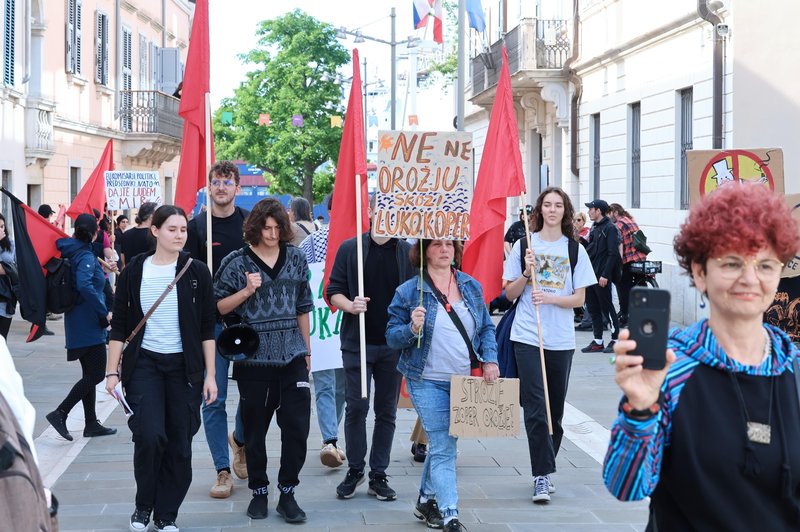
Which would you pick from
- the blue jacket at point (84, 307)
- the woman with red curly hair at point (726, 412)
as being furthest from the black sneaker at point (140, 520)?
the woman with red curly hair at point (726, 412)

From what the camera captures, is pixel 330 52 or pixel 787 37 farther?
pixel 330 52

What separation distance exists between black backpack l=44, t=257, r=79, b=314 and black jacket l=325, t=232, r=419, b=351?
2.86 m

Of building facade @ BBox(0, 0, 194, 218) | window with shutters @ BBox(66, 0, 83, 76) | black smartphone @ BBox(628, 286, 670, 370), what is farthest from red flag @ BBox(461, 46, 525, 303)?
window with shutters @ BBox(66, 0, 83, 76)

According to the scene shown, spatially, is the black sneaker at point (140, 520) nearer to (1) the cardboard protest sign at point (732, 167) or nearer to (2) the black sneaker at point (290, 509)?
(2) the black sneaker at point (290, 509)

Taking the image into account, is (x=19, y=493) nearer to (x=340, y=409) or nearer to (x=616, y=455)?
(x=616, y=455)

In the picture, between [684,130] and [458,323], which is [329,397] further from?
[684,130]

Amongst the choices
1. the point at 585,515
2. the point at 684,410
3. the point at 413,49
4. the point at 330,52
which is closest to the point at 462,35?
the point at 413,49

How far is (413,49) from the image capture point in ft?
139

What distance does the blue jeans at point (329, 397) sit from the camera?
326 inches

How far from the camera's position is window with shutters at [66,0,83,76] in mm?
27484

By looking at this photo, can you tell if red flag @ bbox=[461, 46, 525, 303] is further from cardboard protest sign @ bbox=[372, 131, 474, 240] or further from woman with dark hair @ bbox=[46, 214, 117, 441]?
woman with dark hair @ bbox=[46, 214, 117, 441]

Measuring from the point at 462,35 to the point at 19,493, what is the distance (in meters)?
24.9

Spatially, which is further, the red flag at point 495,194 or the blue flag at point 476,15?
the blue flag at point 476,15

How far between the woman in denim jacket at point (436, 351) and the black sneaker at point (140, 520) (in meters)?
1.49
